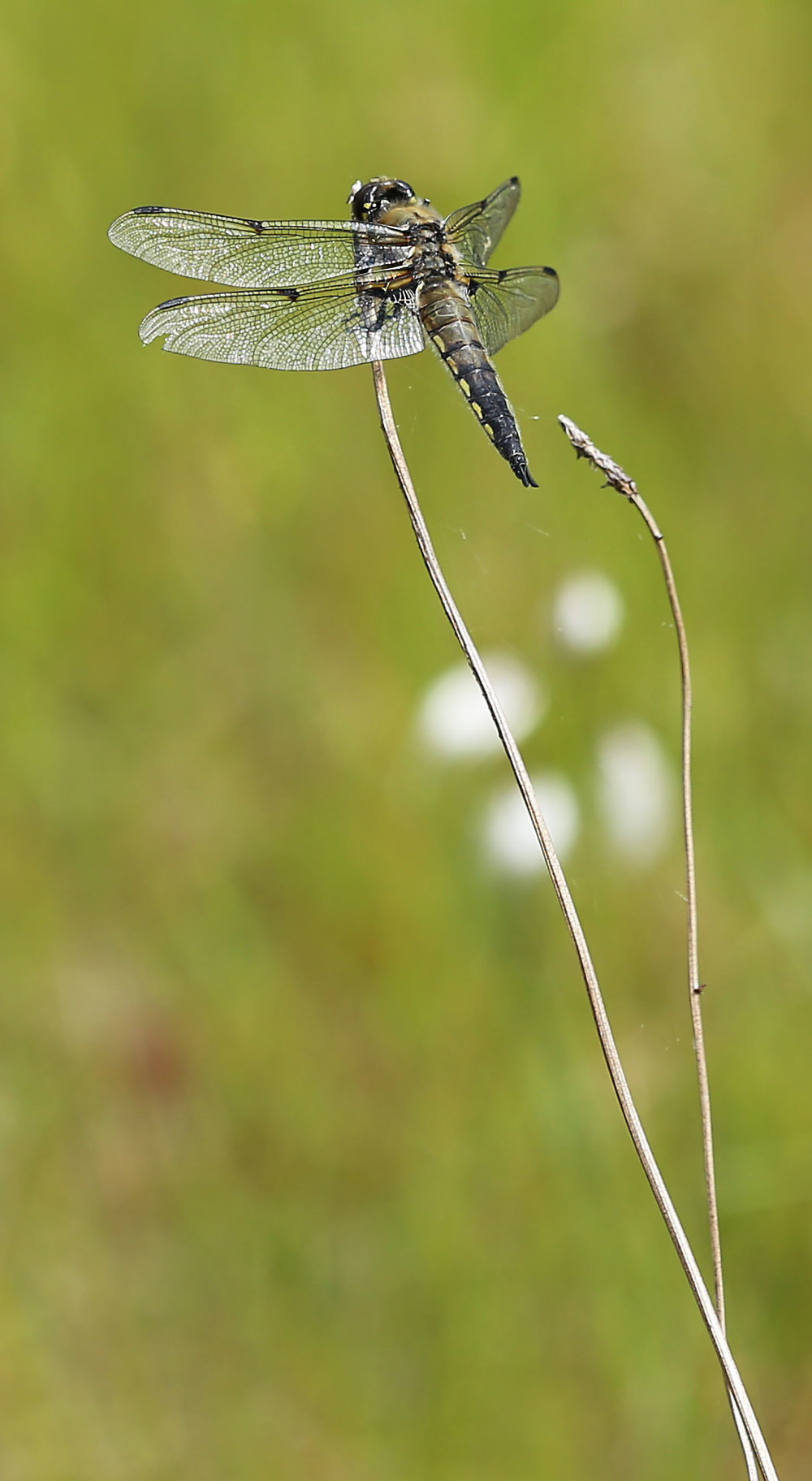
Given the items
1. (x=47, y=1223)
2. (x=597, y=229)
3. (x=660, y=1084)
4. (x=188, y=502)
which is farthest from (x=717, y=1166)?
(x=597, y=229)

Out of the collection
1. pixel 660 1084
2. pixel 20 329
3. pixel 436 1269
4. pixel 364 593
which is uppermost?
pixel 20 329

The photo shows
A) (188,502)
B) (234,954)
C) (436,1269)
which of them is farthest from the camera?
(188,502)

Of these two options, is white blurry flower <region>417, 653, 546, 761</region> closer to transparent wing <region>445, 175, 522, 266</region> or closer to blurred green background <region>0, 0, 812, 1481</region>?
blurred green background <region>0, 0, 812, 1481</region>

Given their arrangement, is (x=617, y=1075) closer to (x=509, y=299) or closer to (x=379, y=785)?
(x=509, y=299)

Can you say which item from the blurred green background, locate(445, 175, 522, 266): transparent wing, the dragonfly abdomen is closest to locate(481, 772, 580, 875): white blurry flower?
the blurred green background

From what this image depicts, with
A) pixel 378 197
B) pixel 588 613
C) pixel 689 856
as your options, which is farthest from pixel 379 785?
pixel 689 856

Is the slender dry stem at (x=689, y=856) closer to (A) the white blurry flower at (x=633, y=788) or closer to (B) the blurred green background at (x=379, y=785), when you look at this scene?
(B) the blurred green background at (x=379, y=785)

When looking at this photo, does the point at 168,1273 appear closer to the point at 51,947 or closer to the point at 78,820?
the point at 51,947

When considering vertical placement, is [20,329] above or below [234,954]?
above
